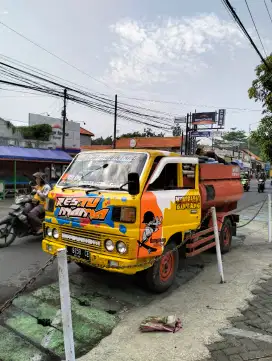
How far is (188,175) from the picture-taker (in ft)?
17.2

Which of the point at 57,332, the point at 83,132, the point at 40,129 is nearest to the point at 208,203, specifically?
the point at 57,332

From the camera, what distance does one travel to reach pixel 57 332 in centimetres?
347

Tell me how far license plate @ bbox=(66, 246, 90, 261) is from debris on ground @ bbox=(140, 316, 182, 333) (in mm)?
1114

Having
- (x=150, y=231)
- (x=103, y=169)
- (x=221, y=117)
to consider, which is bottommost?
(x=150, y=231)

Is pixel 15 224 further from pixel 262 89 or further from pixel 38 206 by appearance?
pixel 262 89

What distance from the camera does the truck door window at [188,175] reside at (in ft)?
16.9

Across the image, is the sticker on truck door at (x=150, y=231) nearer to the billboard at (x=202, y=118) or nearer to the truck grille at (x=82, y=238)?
the truck grille at (x=82, y=238)

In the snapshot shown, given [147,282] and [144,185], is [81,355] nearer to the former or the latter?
[147,282]

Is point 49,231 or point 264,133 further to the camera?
point 264,133

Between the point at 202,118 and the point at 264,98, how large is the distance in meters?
20.8

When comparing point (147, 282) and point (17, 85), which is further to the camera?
point (17, 85)

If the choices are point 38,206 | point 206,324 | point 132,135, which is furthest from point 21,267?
point 132,135

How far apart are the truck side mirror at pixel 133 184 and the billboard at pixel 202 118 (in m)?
32.2

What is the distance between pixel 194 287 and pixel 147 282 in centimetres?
92
